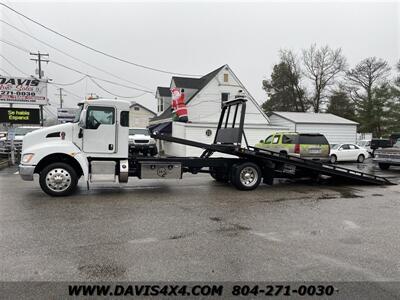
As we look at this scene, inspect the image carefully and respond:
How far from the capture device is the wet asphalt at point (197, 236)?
4.12 meters

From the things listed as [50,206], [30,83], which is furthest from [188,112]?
[50,206]

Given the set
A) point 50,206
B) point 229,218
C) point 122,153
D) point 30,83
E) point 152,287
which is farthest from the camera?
point 30,83

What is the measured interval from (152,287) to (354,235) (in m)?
3.86

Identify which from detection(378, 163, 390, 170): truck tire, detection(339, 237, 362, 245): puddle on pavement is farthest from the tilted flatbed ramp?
detection(378, 163, 390, 170): truck tire

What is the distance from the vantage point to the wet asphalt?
412 centimetres

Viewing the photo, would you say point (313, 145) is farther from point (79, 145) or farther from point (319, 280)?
point (319, 280)

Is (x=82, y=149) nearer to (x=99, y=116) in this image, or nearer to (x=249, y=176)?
(x=99, y=116)

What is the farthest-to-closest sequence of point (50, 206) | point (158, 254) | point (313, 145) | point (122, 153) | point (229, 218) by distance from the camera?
point (313, 145) < point (122, 153) < point (50, 206) < point (229, 218) < point (158, 254)

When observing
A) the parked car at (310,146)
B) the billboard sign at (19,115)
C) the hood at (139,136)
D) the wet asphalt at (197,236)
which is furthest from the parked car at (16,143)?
the parked car at (310,146)

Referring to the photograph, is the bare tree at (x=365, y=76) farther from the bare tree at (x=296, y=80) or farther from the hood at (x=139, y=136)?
the hood at (x=139, y=136)

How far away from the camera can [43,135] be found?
864cm

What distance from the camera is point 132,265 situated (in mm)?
4266

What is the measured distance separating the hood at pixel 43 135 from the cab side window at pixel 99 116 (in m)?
0.51

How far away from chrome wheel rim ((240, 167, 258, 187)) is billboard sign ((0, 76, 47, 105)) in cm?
1359
